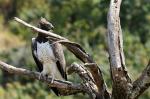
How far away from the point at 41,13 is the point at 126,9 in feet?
9.48

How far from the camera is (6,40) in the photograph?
23.9 metres

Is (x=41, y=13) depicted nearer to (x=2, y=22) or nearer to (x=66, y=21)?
(x=66, y=21)

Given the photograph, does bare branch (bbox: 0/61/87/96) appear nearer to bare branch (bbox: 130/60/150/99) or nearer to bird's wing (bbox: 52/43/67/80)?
bare branch (bbox: 130/60/150/99)

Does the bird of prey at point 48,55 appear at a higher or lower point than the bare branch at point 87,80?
higher

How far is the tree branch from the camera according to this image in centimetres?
559

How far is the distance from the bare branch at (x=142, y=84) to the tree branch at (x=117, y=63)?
5 centimetres

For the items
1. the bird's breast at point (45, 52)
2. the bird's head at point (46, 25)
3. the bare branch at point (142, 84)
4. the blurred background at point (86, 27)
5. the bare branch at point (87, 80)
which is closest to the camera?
the bare branch at point (142, 84)

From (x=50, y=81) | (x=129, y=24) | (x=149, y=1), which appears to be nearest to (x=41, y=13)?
(x=129, y=24)

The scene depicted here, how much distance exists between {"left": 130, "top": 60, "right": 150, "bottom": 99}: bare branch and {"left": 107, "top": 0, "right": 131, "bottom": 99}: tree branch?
54 millimetres

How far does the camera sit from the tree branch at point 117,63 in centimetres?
559

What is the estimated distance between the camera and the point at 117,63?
5.59 meters

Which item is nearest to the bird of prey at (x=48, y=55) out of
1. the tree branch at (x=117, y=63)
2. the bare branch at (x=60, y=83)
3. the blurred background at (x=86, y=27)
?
the bare branch at (x=60, y=83)

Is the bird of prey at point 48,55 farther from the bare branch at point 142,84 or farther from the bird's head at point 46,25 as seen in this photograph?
the bare branch at point 142,84

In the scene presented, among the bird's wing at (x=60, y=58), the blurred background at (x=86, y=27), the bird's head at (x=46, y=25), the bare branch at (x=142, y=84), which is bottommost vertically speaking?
the bare branch at (x=142, y=84)
